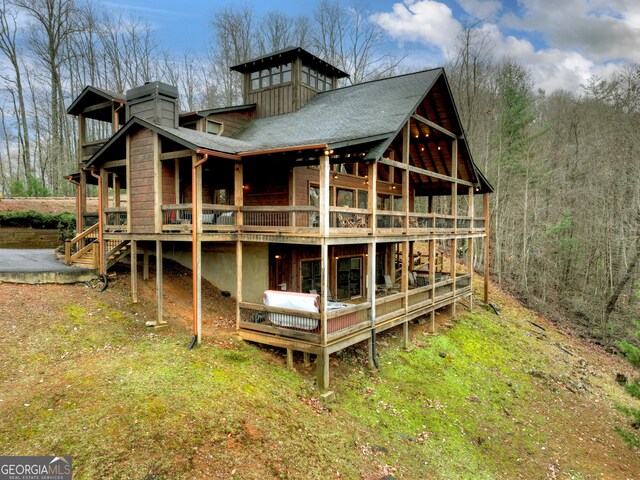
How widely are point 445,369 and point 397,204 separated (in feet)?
41.1

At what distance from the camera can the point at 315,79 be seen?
19375mm

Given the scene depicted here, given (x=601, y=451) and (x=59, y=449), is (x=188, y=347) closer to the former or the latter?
(x=59, y=449)

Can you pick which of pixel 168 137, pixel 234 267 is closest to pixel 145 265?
pixel 234 267

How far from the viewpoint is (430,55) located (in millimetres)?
34219

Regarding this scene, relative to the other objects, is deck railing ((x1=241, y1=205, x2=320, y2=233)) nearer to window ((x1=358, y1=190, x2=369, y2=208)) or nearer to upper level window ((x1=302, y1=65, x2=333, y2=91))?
window ((x1=358, y1=190, x2=369, y2=208))

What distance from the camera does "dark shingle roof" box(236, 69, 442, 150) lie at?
11828 millimetres

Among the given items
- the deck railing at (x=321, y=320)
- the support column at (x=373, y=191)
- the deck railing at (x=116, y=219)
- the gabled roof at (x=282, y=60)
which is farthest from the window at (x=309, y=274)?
the gabled roof at (x=282, y=60)

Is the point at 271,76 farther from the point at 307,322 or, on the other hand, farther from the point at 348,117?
the point at 307,322

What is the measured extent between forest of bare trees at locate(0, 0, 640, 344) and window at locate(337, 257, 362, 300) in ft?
48.2

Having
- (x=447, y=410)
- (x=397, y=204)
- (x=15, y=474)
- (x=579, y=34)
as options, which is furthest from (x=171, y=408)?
(x=579, y=34)

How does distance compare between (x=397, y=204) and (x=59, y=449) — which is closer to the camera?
(x=59, y=449)

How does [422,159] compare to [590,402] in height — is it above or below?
above

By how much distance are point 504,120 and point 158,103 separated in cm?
2297

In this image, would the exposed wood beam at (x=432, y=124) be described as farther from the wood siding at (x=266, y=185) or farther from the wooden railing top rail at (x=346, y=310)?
the wooden railing top rail at (x=346, y=310)
